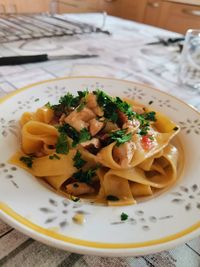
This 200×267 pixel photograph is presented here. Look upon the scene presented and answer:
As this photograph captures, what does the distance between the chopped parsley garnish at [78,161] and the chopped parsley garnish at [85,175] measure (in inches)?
0.6

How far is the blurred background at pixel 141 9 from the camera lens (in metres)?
2.92

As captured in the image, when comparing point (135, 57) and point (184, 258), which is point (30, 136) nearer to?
point (184, 258)

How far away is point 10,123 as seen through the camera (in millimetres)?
644

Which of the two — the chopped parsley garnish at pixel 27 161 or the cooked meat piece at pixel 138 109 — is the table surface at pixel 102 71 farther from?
the cooked meat piece at pixel 138 109

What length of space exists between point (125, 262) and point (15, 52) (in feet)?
3.56

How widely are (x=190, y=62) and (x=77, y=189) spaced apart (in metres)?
0.91

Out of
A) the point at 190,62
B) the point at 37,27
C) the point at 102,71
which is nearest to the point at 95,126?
the point at 102,71

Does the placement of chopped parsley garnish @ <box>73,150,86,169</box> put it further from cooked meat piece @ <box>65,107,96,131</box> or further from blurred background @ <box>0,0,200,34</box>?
blurred background @ <box>0,0,200,34</box>

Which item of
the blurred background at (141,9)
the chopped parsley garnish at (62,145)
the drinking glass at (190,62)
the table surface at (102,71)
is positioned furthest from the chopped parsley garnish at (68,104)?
the blurred background at (141,9)

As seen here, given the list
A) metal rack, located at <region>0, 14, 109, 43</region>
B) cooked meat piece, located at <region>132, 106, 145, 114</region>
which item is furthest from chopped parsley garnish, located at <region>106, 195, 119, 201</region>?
metal rack, located at <region>0, 14, 109, 43</region>

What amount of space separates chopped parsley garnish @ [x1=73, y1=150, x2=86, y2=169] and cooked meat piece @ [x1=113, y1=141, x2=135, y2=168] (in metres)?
0.08

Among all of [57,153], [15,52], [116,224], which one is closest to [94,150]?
[57,153]

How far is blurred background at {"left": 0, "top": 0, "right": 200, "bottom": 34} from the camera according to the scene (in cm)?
292

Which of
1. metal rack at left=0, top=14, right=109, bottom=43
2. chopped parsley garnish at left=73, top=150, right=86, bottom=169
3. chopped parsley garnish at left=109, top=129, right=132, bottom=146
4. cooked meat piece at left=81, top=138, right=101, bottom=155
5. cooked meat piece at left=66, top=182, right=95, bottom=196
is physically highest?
metal rack at left=0, top=14, right=109, bottom=43
